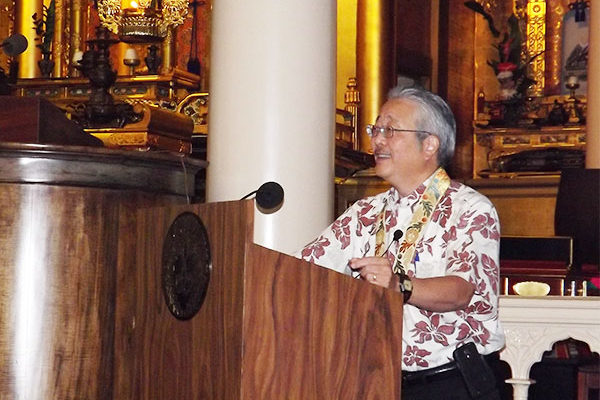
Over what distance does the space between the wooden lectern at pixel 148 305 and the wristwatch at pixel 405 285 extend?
0.03 m

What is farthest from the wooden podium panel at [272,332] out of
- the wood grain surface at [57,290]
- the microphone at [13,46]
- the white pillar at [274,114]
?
the white pillar at [274,114]

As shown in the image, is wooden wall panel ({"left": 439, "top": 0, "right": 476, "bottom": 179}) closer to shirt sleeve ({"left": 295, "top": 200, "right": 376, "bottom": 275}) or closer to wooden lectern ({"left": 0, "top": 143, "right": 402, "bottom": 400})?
wooden lectern ({"left": 0, "top": 143, "right": 402, "bottom": 400})

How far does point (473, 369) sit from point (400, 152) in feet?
2.06

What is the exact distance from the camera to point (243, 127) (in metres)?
4.52

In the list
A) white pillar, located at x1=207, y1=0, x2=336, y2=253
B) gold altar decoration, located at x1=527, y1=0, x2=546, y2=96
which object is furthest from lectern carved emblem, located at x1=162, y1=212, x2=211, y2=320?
gold altar decoration, located at x1=527, y1=0, x2=546, y2=96

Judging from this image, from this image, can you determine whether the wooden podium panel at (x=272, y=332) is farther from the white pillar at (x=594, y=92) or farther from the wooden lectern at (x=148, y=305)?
the white pillar at (x=594, y=92)

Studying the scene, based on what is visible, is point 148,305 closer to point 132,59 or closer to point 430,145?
point 430,145

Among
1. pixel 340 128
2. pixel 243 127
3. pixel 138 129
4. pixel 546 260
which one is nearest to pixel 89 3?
pixel 340 128

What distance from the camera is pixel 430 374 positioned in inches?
130

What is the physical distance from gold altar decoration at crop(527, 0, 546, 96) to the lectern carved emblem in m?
12.6

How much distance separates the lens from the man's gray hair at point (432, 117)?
3480 mm

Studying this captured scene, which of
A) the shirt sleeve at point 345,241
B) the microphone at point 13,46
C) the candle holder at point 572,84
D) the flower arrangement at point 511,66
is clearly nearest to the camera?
the shirt sleeve at point 345,241

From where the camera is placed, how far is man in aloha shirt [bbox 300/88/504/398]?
3141 mm

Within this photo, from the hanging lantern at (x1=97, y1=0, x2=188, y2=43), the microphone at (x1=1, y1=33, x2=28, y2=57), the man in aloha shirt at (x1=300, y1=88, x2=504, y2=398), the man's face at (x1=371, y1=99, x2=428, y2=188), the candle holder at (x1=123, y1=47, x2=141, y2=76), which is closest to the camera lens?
the man in aloha shirt at (x1=300, y1=88, x2=504, y2=398)
